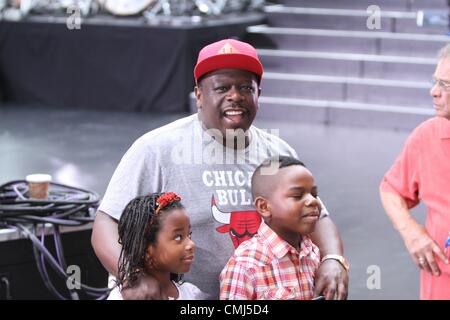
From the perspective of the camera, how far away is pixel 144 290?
2150mm

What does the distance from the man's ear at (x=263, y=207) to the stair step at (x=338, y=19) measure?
780 cm

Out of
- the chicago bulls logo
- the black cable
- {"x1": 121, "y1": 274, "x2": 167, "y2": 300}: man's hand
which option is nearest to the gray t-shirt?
the chicago bulls logo

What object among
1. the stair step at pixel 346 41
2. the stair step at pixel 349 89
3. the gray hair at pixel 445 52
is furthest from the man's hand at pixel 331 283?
the stair step at pixel 346 41

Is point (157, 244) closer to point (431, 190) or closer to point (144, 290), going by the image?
point (144, 290)

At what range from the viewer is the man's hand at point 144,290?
6.97 ft

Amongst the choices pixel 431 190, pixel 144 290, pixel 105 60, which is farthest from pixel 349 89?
pixel 144 290

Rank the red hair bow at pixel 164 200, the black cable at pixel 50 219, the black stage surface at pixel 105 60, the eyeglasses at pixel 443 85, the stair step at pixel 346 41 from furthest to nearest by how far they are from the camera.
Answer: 1. the stair step at pixel 346 41
2. the black stage surface at pixel 105 60
3. the black cable at pixel 50 219
4. the eyeglasses at pixel 443 85
5. the red hair bow at pixel 164 200

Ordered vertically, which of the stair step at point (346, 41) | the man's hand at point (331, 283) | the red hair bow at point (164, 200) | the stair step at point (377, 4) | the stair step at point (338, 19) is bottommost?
the man's hand at point (331, 283)

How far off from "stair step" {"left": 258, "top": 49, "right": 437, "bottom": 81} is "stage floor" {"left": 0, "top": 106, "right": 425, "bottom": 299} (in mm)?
1078

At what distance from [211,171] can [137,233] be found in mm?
400

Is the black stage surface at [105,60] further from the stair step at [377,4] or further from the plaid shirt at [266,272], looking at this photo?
the plaid shirt at [266,272]

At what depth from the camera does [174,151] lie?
258 cm

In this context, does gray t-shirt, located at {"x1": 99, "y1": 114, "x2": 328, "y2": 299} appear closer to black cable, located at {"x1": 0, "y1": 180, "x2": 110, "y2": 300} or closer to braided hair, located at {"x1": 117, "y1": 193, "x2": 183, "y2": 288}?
braided hair, located at {"x1": 117, "y1": 193, "x2": 183, "y2": 288}
